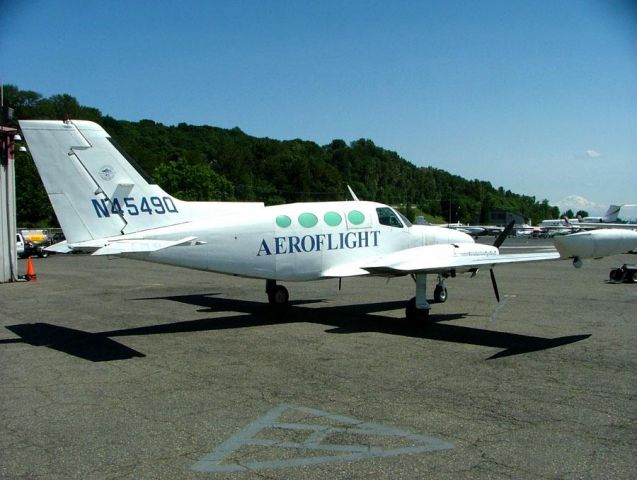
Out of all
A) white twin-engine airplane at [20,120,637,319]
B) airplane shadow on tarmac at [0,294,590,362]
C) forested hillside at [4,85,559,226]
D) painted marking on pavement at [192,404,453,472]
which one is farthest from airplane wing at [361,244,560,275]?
forested hillside at [4,85,559,226]

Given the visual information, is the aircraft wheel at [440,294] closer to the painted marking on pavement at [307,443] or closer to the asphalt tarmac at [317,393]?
the asphalt tarmac at [317,393]

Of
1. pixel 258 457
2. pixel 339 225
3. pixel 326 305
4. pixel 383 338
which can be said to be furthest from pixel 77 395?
pixel 326 305

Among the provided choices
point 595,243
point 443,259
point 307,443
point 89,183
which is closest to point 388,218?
point 443,259

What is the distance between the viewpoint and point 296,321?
42.9 ft

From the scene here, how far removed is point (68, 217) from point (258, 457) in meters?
7.49

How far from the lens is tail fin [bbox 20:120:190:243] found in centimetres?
1060

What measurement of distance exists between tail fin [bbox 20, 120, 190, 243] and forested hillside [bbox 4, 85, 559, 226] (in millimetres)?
67911

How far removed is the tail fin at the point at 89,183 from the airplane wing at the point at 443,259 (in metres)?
5.16

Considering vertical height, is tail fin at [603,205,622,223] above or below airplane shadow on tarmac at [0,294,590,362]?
Answer: above

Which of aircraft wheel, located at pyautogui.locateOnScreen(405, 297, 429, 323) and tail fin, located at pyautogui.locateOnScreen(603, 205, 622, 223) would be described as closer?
aircraft wheel, located at pyautogui.locateOnScreen(405, 297, 429, 323)

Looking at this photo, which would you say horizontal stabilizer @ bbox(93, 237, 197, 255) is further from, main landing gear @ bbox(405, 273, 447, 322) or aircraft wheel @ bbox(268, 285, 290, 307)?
main landing gear @ bbox(405, 273, 447, 322)

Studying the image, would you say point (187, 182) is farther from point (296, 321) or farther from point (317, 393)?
point (317, 393)

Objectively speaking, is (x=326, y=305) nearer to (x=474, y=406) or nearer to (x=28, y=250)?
(x=474, y=406)

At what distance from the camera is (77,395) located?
7.09 metres
